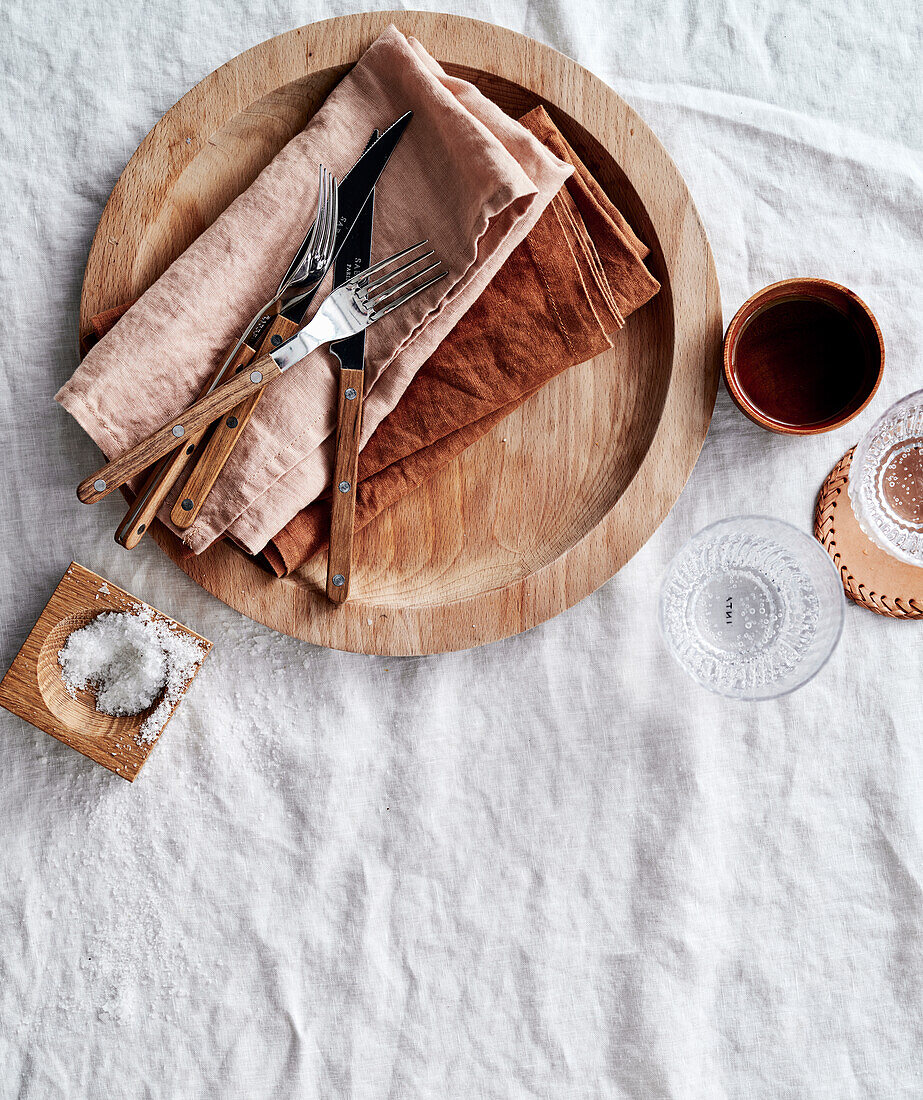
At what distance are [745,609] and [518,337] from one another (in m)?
0.34

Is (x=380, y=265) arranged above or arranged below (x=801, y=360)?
above

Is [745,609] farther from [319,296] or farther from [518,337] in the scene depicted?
[319,296]

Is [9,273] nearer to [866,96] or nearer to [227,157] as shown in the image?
[227,157]

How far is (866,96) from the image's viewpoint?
0.85 meters

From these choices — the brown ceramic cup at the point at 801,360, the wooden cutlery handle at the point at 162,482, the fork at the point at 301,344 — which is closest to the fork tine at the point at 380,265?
the fork at the point at 301,344

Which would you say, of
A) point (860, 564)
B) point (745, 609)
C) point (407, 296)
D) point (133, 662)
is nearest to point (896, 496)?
point (860, 564)

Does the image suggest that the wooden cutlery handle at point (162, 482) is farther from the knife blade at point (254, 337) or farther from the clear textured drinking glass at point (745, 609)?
the clear textured drinking glass at point (745, 609)

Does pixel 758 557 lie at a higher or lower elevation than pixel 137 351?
lower

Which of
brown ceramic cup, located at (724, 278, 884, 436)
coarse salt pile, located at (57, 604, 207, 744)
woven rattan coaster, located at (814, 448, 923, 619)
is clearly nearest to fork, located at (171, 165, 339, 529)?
coarse salt pile, located at (57, 604, 207, 744)

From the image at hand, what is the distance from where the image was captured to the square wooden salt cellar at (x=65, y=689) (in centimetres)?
76

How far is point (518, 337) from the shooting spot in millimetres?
722

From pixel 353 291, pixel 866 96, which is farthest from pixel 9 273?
pixel 866 96

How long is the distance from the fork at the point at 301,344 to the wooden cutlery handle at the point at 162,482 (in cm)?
2

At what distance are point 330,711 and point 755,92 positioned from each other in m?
0.76
